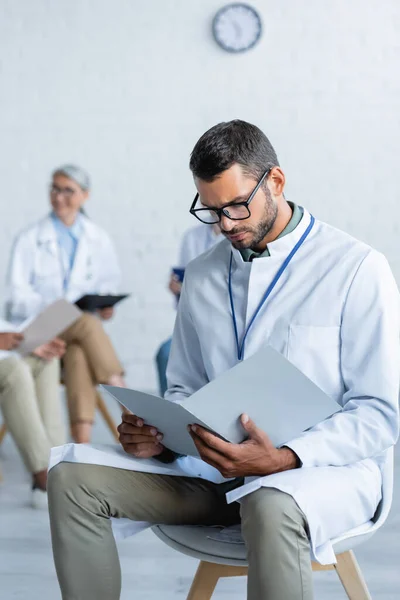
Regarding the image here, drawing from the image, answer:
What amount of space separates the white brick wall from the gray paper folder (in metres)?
3.88

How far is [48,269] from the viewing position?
410 cm

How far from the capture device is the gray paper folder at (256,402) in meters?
1.40

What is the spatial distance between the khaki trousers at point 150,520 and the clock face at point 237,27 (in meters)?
4.00

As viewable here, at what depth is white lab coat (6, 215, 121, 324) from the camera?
405 cm

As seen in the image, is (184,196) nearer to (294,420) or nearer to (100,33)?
(100,33)

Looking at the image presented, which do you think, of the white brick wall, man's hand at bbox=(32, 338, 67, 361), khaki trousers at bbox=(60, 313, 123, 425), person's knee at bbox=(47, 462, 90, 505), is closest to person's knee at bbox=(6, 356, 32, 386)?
man's hand at bbox=(32, 338, 67, 361)

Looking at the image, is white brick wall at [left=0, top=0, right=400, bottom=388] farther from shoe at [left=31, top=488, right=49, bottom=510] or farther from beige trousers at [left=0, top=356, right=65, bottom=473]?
shoe at [left=31, top=488, right=49, bottom=510]

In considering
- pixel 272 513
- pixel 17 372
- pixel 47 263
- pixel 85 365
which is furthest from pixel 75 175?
pixel 272 513

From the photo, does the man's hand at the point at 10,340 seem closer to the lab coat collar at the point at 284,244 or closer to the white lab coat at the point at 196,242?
the white lab coat at the point at 196,242

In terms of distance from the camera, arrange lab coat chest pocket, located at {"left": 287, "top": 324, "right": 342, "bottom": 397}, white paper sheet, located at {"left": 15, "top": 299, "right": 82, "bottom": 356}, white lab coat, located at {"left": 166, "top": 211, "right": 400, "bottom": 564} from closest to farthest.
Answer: white lab coat, located at {"left": 166, "top": 211, "right": 400, "bottom": 564} < lab coat chest pocket, located at {"left": 287, "top": 324, "right": 342, "bottom": 397} < white paper sheet, located at {"left": 15, "top": 299, "right": 82, "bottom": 356}

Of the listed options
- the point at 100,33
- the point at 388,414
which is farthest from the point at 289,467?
the point at 100,33

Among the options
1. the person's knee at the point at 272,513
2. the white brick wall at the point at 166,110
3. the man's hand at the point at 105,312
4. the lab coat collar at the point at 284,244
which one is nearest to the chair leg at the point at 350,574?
the person's knee at the point at 272,513

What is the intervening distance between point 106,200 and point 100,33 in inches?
39.3

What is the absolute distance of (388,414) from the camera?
1549 millimetres
